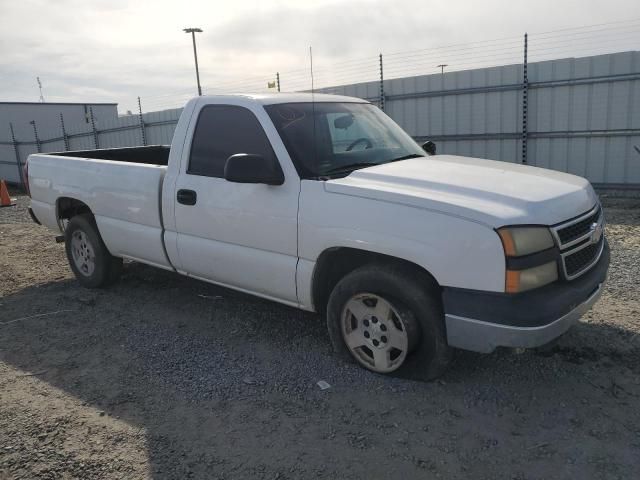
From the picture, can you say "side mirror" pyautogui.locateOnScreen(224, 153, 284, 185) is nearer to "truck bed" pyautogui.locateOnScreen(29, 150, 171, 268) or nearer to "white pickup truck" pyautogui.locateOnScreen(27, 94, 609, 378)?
"white pickup truck" pyautogui.locateOnScreen(27, 94, 609, 378)

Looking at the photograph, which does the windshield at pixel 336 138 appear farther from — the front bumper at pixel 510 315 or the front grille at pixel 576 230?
the front grille at pixel 576 230

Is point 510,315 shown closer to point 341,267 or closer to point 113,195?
point 341,267

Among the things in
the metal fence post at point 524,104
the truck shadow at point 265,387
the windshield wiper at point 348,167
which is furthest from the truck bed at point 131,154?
the metal fence post at point 524,104

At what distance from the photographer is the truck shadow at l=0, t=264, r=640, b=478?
3.04 metres

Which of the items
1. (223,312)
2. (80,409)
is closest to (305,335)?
(223,312)

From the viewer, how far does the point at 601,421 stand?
10.5 ft

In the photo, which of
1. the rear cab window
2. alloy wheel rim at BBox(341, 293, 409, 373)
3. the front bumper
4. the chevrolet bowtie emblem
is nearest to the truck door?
the rear cab window

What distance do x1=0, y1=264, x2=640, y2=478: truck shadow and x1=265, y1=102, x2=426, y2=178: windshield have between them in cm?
144

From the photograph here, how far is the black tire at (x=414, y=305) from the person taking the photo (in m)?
3.40

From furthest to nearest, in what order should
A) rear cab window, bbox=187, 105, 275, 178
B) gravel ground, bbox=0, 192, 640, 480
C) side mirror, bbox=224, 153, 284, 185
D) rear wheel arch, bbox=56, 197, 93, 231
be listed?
rear wheel arch, bbox=56, 197, 93, 231 < rear cab window, bbox=187, 105, 275, 178 < side mirror, bbox=224, 153, 284, 185 < gravel ground, bbox=0, 192, 640, 480

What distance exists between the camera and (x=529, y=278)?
10.2 feet

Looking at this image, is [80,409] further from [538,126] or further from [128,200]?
[538,126]

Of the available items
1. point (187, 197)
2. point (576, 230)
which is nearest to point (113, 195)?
point (187, 197)

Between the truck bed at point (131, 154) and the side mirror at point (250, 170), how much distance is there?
340 centimetres
